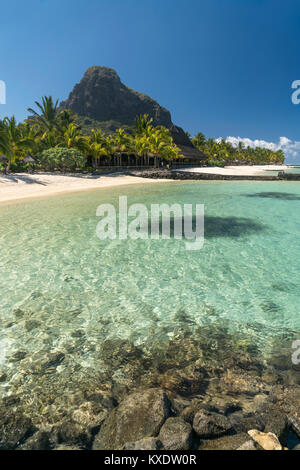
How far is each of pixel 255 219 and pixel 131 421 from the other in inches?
510

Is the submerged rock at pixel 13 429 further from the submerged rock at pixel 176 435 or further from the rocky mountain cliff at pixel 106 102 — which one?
the rocky mountain cliff at pixel 106 102

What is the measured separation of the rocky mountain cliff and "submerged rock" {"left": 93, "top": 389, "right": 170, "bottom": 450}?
127 metres

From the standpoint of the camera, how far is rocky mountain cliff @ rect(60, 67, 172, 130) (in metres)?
126

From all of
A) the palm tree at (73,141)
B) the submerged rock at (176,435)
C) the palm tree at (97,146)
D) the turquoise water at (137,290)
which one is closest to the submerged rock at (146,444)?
the submerged rock at (176,435)

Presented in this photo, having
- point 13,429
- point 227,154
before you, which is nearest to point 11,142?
point 13,429

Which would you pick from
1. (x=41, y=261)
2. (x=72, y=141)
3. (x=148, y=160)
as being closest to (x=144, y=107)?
(x=148, y=160)

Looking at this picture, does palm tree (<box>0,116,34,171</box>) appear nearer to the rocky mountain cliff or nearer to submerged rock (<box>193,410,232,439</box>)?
submerged rock (<box>193,410,232,439</box>)

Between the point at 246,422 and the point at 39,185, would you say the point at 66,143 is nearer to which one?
the point at 39,185

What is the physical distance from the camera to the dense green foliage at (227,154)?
78.6 metres

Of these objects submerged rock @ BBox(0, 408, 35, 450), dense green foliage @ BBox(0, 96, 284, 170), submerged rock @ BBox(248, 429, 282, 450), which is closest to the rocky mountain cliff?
dense green foliage @ BBox(0, 96, 284, 170)

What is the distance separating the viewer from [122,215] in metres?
14.3

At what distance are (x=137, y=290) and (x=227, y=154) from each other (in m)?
92.9

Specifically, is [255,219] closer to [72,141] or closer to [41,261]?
[41,261]

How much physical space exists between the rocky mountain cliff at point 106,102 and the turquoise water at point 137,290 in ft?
395
